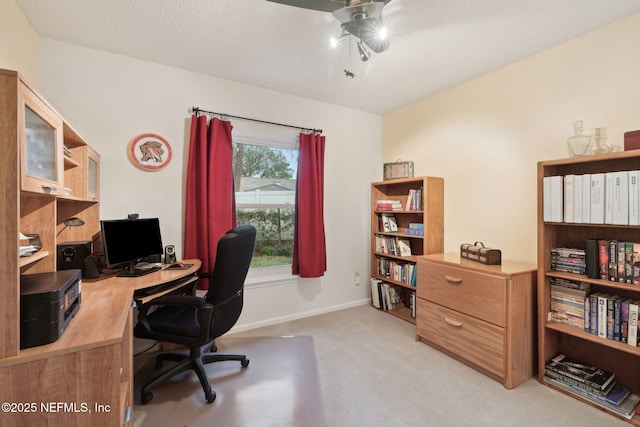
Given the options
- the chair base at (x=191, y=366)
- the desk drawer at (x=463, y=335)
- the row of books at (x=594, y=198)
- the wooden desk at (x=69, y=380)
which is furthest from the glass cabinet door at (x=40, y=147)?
the row of books at (x=594, y=198)

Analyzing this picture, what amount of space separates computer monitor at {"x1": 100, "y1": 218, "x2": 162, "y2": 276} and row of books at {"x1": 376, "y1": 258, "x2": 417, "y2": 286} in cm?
244

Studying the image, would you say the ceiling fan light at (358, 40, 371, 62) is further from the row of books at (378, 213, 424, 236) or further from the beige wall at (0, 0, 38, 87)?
the beige wall at (0, 0, 38, 87)

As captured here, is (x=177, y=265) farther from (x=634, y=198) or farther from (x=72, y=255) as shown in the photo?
(x=634, y=198)

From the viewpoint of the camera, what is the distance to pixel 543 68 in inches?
86.8

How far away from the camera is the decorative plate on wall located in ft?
→ 7.79

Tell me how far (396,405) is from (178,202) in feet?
7.84

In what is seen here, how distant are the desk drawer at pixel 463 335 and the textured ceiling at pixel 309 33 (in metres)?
2.14

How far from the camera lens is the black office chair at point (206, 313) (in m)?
1.67

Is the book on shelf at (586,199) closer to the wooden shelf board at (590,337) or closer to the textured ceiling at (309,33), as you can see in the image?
the wooden shelf board at (590,337)

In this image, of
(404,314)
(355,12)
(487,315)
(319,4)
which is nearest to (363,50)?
(355,12)

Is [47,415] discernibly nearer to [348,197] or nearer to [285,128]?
[285,128]

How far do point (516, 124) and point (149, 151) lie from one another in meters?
3.24

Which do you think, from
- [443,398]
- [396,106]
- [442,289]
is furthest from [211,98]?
[443,398]

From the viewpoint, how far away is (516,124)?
Result: 2375 millimetres
